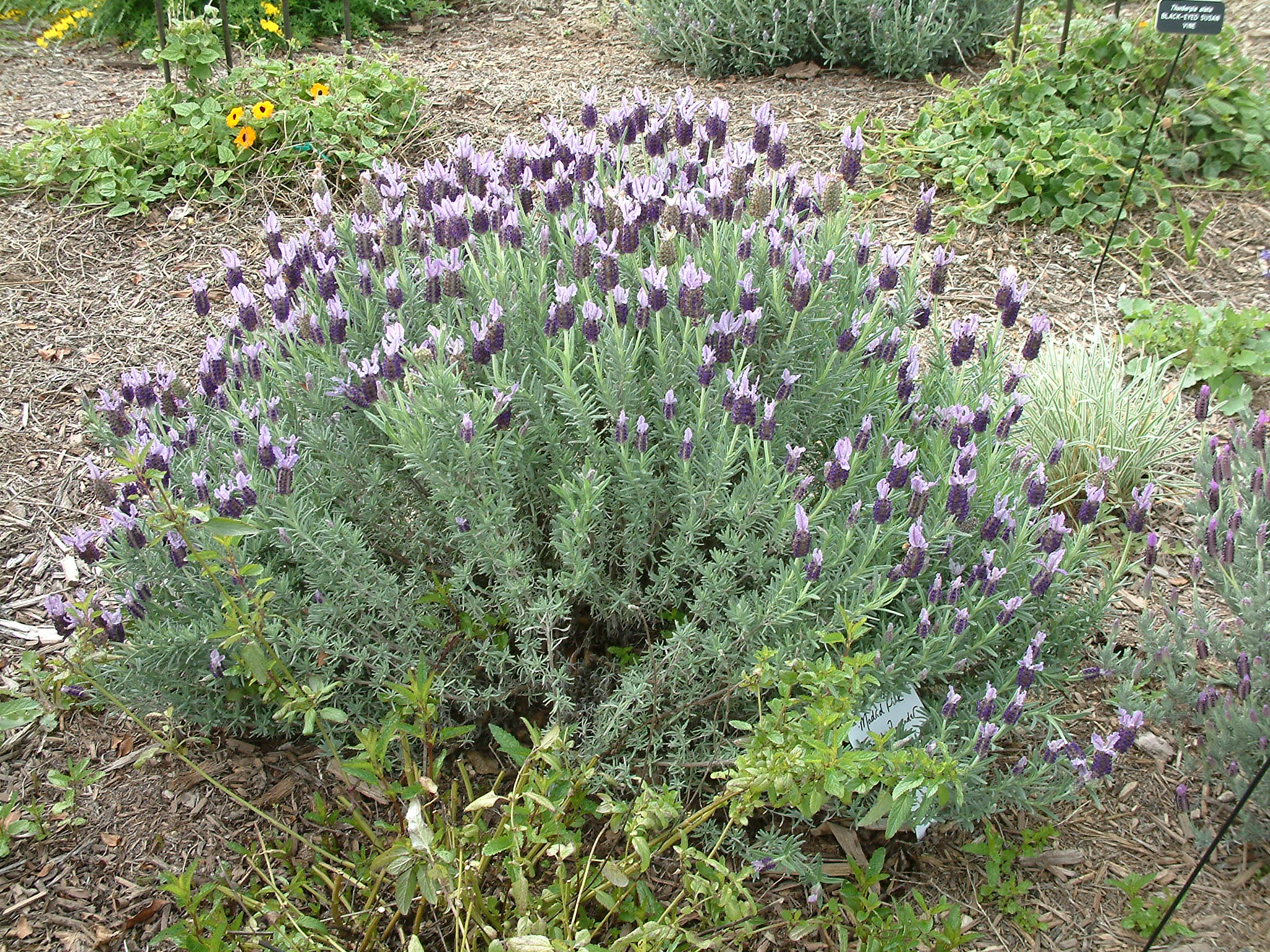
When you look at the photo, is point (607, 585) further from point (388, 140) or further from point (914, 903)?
point (388, 140)

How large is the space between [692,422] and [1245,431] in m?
1.81

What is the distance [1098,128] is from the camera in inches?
201

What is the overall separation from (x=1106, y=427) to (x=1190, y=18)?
1.95m

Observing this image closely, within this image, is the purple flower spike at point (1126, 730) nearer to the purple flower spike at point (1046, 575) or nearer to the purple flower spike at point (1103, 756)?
the purple flower spike at point (1103, 756)

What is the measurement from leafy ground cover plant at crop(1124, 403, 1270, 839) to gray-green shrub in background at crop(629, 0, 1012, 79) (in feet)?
12.1

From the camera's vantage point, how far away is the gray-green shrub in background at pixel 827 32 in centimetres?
591

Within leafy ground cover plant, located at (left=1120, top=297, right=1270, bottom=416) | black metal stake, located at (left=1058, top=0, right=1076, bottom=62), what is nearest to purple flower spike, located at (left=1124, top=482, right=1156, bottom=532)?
leafy ground cover plant, located at (left=1120, top=297, right=1270, bottom=416)

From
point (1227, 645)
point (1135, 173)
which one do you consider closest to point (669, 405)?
point (1227, 645)

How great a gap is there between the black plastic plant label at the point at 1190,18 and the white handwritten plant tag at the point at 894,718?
11.2 feet

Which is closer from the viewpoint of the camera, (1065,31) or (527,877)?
(527,877)

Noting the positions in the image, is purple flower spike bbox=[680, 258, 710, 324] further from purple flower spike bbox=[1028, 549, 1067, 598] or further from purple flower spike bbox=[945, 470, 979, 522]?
purple flower spike bbox=[1028, 549, 1067, 598]

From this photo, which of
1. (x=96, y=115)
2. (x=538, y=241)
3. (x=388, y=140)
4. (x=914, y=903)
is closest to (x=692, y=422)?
(x=538, y=241)

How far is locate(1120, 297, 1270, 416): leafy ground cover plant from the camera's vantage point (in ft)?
13.4

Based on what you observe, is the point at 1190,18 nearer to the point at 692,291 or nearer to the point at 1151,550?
the point at 1151,550
